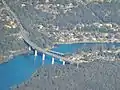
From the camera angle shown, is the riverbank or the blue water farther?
the blue water

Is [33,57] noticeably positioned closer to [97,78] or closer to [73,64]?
[73,64]

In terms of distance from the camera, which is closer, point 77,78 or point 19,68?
point 77,78

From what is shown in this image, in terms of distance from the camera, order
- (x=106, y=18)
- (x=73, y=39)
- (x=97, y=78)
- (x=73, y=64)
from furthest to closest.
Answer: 1. (x=106, y=18)
2. (x=73, y=39)
3. (x=73, y=64)
4. (x=97, y=78)

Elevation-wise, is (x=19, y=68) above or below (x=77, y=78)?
below

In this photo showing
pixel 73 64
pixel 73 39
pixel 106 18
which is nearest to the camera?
pixel 73 64

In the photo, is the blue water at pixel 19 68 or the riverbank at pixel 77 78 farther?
the blue water at pixel 19 68

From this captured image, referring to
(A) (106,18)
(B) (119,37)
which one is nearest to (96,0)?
(A) (106,18)

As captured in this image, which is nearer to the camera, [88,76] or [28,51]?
[88,76]
